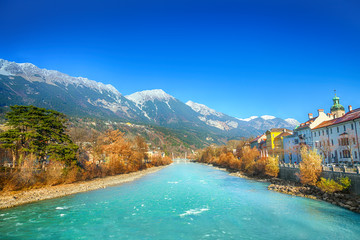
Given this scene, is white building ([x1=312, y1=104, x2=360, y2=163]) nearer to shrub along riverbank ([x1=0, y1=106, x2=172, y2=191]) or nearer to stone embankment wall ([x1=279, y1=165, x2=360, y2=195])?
stone embankment wall ([x1=279, y1=165, x2=360, y2=195])

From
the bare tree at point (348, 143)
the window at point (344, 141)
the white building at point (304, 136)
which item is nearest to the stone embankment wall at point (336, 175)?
the bare tree at point (348, 143)

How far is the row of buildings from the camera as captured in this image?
1398 inches

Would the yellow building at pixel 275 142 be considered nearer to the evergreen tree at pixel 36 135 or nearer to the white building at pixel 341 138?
the white building at pixel 341 138

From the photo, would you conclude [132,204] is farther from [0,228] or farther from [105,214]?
[0,228]

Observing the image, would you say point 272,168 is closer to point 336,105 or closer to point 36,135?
point 336,105

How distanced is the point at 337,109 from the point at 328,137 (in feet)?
53.1

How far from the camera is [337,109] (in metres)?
54.2

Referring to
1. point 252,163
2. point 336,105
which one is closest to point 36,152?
point 252,163

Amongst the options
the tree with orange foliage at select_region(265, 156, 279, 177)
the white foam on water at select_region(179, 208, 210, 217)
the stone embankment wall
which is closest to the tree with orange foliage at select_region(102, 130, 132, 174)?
the tree with orange foliage at select_region(265, 156, 279, 177)

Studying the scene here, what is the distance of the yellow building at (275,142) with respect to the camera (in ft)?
215

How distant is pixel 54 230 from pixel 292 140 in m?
→ 59.3

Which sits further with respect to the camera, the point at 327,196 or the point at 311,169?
the point at 311,169

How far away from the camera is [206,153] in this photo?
4938 inches

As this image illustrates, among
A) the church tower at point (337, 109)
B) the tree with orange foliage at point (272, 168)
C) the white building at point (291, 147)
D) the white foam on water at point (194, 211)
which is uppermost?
the church tower at point (337, 109)
